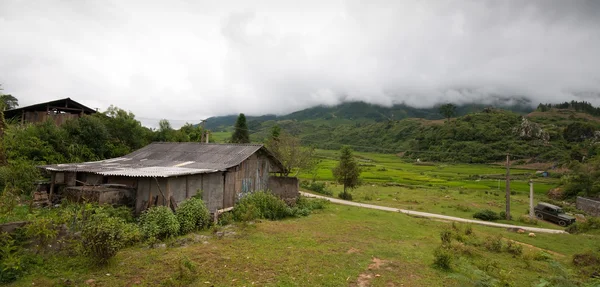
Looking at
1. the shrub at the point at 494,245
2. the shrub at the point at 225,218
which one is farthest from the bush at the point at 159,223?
the shrub at the point at 494,245

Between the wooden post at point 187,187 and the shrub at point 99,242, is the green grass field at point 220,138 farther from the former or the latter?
the shrub at point 99,242

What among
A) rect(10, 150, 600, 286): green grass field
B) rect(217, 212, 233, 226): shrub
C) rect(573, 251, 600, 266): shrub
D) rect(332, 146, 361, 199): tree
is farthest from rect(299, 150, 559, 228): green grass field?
rect(217, 212, 233, 226): shrub

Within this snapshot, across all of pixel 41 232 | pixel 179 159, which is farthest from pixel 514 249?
pixel 179 159

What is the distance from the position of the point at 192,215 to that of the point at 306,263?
6.46m

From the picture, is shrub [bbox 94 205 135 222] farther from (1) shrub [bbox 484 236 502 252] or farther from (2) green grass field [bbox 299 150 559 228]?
(2) green grass field [bbox 299 150 559 228]

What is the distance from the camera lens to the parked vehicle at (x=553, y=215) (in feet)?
80.6

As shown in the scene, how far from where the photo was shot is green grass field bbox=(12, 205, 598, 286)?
8188 millimetres

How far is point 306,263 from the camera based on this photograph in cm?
1004

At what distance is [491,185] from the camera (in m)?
45.2

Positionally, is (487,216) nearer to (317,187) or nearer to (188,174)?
(317,187)

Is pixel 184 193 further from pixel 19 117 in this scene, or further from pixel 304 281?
pixel 19 117

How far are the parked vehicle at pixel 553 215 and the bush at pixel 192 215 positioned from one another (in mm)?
28624

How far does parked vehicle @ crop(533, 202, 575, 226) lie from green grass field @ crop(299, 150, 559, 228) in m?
1.03

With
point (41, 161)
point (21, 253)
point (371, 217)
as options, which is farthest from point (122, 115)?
point (371, 217)
